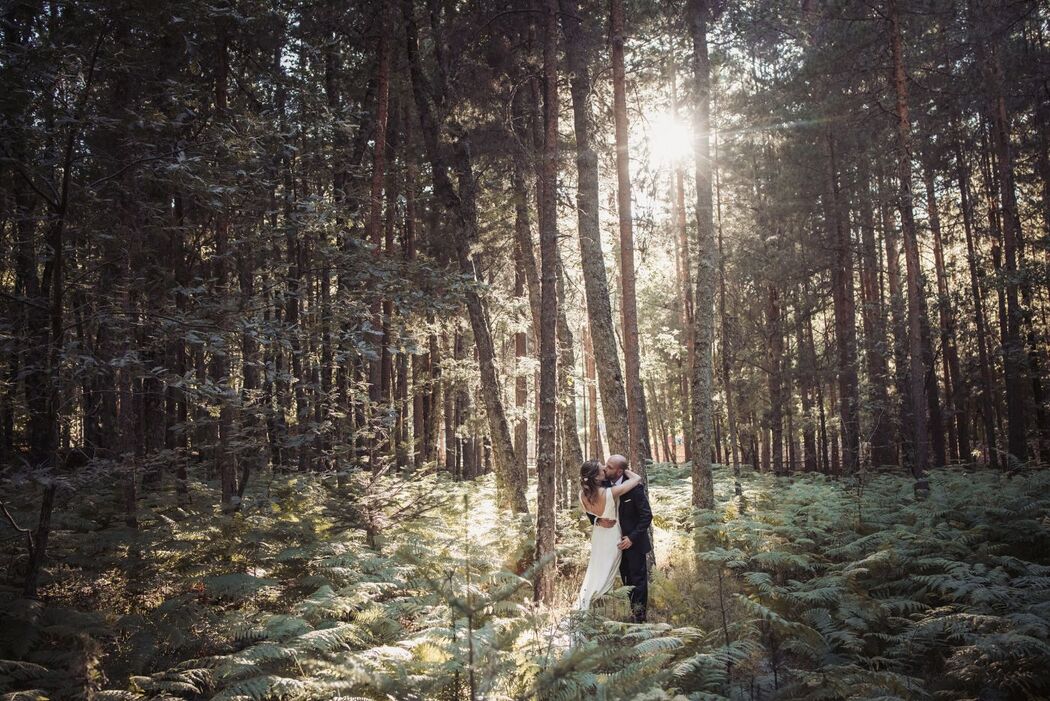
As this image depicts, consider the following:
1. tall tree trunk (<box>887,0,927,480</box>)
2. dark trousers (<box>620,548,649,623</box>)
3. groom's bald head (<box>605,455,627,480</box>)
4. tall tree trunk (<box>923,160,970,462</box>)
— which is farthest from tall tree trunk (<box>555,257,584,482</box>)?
tall tree trunk (<box>923,160,970,462</box>)

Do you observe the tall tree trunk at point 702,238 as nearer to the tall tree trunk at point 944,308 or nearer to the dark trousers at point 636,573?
the dark trousers at point 636,573

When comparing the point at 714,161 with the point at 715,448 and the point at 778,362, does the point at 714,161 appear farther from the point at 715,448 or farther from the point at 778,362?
the point at 715,448

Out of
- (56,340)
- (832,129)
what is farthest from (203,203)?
(832,129)

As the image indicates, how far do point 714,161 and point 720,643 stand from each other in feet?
55.4

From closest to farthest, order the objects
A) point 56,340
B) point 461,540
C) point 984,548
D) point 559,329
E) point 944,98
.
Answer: point 56,340 < point 984,548 < point 461,540 < point 559,329 < point 944,98

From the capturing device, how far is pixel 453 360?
13352 mm

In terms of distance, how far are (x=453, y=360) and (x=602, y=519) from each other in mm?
6477

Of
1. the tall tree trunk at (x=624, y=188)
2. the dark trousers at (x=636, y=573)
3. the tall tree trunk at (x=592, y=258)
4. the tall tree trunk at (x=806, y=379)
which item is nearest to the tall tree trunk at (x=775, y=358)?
the tall tree trunk at (x=806, y=379)

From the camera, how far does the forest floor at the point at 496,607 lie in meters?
4.65

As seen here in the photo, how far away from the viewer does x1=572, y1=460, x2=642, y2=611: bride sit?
768 centimetres

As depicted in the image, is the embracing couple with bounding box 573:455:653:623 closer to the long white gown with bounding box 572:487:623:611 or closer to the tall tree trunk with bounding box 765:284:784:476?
the long white gown with bounding box 572:487:623:611

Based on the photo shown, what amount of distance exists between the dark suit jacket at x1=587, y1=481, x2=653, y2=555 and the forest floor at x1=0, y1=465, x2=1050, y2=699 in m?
0.78

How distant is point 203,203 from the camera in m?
7.34

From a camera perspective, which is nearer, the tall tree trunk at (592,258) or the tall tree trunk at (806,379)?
the tall tree trunk at (592,258)
